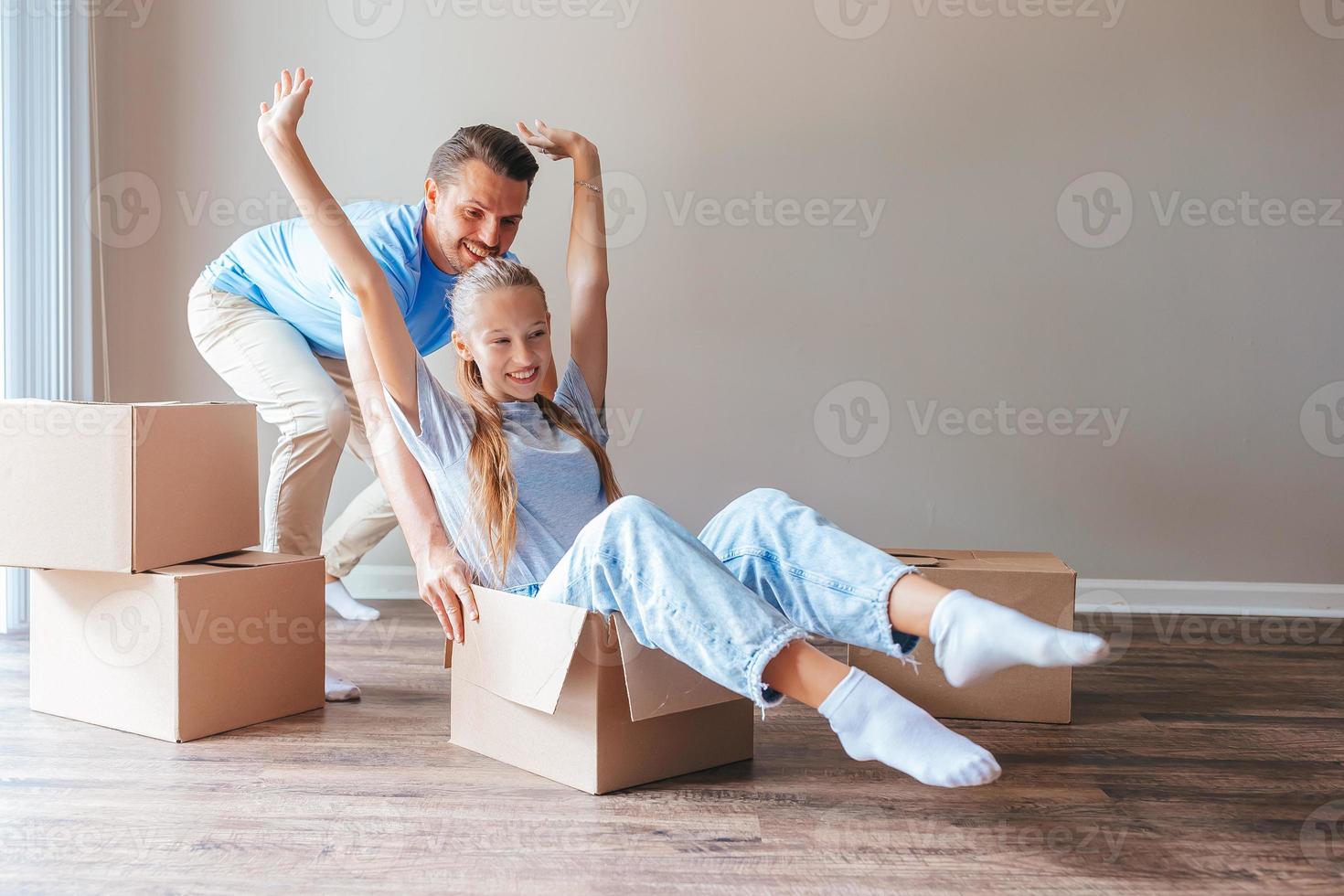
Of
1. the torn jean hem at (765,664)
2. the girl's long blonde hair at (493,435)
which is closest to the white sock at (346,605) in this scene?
the girl's long blonde hair at (493,435)

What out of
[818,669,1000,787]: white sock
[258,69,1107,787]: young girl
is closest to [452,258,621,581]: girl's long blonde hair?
[258,69,1107,787]: young girl

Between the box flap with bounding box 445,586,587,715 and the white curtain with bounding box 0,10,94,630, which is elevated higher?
the white curtain with bounding box 0,10,94,630

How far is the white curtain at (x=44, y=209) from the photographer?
2.26 meters

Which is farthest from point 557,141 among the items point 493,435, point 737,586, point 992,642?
point 992,642

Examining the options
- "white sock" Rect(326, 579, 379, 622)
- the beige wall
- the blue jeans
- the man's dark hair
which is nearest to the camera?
the blue jeans

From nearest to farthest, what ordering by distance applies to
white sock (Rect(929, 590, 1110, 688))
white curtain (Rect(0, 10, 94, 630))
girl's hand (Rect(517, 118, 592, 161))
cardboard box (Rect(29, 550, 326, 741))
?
white sock (Rect(929, 590, 1110, 688)) < cardboard box (Rect(29, 550, 326, 741)) < girl's hand (Rect(517, 118, 592, 161)) < white curtain (Rect(0, 10, 94, 630))

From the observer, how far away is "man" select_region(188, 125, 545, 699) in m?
1.75

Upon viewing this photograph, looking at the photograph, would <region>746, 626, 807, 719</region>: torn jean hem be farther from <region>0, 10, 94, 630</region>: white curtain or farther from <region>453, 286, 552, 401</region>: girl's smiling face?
<region>0, 10, 94, 630</region>: white curtain

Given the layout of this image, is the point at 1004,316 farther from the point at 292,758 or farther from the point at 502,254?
the point at 292,758

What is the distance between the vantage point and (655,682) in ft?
4.40

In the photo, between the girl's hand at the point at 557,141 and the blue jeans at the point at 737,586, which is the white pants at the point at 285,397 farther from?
the blue jeans at the point at 737,586

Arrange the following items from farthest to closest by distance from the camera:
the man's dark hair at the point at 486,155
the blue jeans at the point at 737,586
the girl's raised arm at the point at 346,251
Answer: the man's dark hair at the point at 486,155 → the girl's raised arm at the point at 346,251 → the blue jeans at the point at 737,586

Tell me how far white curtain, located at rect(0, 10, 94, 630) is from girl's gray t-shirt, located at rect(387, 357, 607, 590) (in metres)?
1.30

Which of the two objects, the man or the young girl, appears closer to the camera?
the young girl
